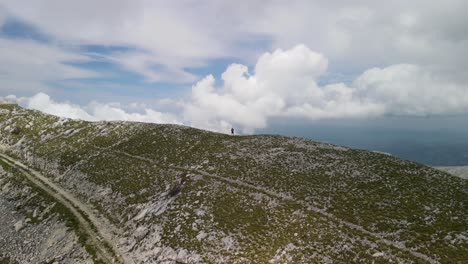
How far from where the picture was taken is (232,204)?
41.9 metres

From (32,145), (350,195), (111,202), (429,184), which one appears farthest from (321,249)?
(32,145)

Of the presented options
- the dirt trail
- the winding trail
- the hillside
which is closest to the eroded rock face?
the hillside

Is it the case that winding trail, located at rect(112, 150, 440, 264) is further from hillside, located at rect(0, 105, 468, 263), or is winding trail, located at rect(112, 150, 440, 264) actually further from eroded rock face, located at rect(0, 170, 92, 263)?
eroded rock face, located at rect(0, 170, 92, 263)

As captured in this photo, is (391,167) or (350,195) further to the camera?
(391,167)

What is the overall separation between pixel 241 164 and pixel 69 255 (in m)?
28.8

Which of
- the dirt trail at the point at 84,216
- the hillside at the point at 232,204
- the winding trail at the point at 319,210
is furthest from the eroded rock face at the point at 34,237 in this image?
the winding trail at the point at 319,210

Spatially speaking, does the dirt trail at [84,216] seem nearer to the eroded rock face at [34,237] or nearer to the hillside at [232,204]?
the hillside at [232,204]

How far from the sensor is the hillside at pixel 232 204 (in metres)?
32.4

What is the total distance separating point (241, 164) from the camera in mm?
54625

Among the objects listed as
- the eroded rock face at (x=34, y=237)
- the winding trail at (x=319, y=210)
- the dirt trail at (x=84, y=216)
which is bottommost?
the eroded rock face at (x=34, y=237)

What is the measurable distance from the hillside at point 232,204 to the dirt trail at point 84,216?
21cm

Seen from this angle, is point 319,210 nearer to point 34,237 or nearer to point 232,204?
point 232,204

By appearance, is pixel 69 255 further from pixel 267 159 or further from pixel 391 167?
pixel 391 167

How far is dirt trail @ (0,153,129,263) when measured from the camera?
1476 inches
